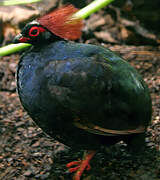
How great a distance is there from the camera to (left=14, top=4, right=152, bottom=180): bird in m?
2.12

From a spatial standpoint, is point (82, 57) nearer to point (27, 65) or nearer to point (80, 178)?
point (27, 65)

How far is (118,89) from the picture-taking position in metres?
2.17

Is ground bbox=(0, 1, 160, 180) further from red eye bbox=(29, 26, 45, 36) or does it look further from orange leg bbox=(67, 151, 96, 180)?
red eye bbox=(29, 26, 45, 36)

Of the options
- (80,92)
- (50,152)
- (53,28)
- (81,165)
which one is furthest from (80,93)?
(50,152)

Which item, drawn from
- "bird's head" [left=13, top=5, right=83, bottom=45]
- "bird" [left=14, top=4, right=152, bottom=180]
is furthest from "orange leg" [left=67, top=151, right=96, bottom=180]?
"bird's head" [left=13, top=5, right=83, bottom=45]

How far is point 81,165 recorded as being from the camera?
98.4 inches

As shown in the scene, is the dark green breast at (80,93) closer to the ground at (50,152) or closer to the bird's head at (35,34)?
the bird's head at (35,34)

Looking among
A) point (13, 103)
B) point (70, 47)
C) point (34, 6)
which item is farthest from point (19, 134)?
point (34, 6)

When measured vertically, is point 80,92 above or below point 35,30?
below

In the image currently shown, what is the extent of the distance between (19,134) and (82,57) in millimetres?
1138

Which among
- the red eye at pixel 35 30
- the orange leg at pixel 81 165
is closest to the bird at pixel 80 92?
Answer: the red eye at pixel 35 30

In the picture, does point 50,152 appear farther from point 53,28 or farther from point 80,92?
point 53,28

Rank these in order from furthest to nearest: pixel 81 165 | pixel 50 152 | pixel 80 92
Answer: pixel 50 152, pixel 81 165, pixel 80 92

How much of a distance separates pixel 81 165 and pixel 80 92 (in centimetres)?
68
